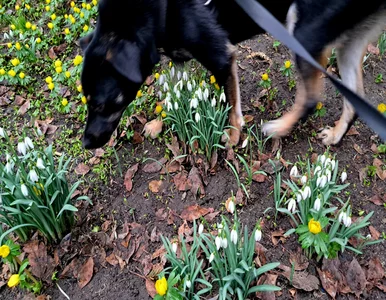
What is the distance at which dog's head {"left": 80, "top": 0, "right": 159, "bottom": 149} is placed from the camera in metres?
2.37

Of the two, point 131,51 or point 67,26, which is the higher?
point 131,51

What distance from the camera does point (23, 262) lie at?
250 centimetres

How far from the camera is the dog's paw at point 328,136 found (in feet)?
9.91

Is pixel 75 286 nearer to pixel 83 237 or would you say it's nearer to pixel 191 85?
pixel 83 237

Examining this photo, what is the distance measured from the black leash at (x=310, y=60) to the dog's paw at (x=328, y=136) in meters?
1.42

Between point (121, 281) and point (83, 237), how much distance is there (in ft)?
1.43

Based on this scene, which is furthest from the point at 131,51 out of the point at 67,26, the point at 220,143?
the point at 67,26

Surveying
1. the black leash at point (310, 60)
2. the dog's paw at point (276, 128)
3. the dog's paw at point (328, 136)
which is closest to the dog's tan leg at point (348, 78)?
the dog's paw at point (328, 136)

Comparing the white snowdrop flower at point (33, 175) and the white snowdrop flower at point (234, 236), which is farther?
the white snowdrop flower at point (33, 175)

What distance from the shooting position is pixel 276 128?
300 centimetres

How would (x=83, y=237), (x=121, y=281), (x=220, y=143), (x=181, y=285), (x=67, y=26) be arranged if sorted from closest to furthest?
1. (x=181, y=285)
2. (x=121, y=281)
3. (x=83, y=237)
4. (x=220, y=143)
5. (x=67, y=26)

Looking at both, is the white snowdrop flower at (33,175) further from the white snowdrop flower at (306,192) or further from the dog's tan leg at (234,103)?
the white snowdrop flower at (306,192)

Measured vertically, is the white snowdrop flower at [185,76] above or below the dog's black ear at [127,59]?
below

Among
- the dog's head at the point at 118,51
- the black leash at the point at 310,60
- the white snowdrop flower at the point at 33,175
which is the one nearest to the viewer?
the black leash at the point at 310,60
